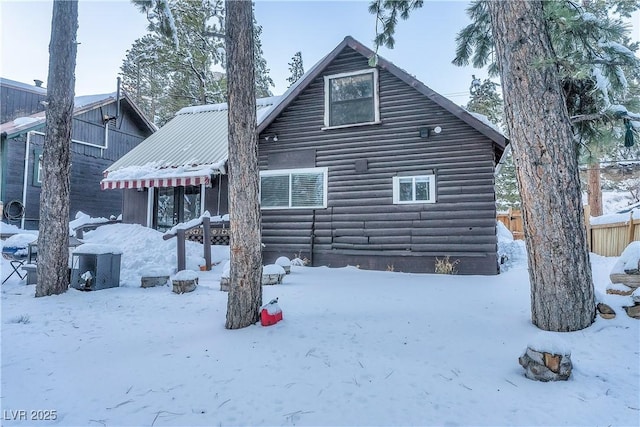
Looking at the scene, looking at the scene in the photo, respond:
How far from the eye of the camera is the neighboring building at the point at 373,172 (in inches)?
332

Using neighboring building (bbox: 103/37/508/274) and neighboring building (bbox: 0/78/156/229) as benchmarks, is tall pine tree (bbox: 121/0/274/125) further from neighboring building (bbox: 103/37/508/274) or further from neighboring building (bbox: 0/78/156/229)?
neighboring building (bbox: 103/37/508/274)

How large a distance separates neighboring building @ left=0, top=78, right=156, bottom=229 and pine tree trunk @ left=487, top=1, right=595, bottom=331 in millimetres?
16832

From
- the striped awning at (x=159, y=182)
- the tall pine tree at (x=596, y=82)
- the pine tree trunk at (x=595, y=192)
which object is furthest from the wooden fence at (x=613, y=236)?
the striped awning at (x=159, y=182)

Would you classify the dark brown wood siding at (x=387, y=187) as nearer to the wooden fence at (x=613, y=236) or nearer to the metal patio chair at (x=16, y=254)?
the wooden fence at (x=613, y=236)

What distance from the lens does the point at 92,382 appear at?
2.73m

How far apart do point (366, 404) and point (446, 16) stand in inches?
370

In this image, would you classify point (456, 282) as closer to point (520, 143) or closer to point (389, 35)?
point (520, 143)

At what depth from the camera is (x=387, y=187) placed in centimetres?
916

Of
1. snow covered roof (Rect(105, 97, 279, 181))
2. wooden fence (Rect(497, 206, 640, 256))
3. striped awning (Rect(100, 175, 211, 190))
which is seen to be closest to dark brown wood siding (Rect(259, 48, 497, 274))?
wooden fence (Rect(497, 206, 640, 256))

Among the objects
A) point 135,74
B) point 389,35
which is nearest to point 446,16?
point 389,35

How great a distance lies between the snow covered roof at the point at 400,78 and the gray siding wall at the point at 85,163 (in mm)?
9396

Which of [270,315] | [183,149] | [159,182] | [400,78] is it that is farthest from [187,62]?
[270,315]

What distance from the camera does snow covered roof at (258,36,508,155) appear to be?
807 cm

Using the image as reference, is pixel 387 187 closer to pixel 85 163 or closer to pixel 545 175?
pixel 545 175
